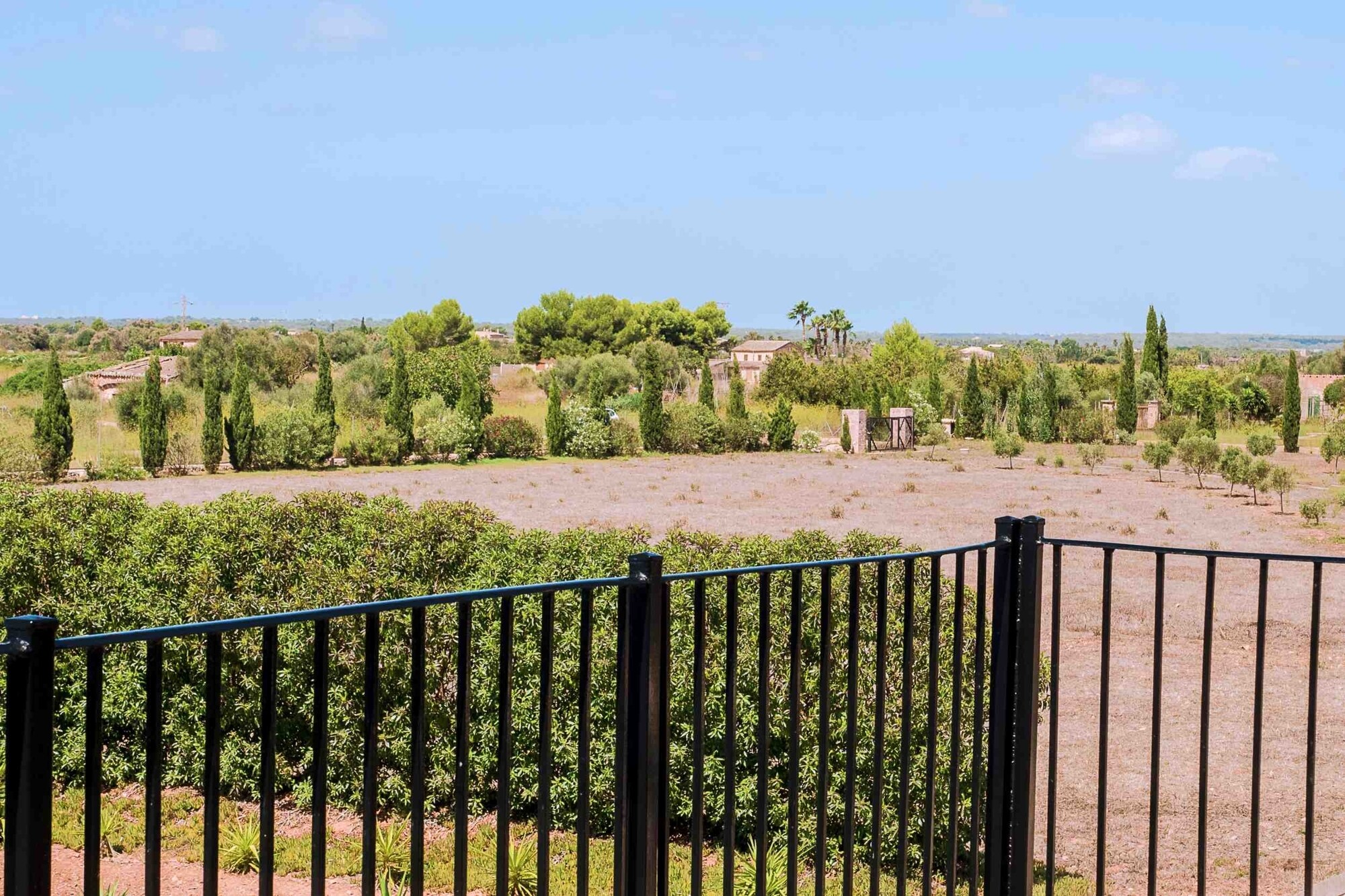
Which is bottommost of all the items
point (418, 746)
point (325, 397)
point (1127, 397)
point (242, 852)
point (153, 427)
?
point (242, 852)

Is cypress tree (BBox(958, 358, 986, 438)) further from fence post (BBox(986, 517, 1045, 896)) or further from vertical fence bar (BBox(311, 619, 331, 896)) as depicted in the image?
vertical fence bar (BBox(311, 619, 331, 896))

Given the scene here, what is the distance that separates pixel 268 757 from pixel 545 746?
1.56 ft

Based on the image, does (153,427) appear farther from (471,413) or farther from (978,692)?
(978,692)

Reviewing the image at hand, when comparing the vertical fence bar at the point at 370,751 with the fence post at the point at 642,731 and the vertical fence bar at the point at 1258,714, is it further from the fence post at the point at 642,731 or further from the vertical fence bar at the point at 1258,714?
the vertical fence bar at the point at 1258,714

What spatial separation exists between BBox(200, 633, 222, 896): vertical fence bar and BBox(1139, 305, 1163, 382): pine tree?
158 ft

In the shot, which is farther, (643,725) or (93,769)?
(643,725)

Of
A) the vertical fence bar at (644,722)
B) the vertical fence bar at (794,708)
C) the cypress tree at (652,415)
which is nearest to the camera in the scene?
the vertical fence bar at (644,722)

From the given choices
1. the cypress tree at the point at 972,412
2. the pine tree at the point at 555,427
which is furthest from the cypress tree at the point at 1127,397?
the pine tree at the point at 555,427

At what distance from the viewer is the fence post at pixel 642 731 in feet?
6.70

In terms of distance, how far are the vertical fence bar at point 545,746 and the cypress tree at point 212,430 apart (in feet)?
90.7

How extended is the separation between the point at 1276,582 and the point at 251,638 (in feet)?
37.1

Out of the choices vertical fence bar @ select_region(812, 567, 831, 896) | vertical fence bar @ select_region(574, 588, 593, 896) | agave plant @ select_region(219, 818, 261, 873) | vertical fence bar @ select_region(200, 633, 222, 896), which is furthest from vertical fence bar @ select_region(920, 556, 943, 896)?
agave plant @ select_region(219, 818, 261, 873)

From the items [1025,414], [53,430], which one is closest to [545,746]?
[53,430]

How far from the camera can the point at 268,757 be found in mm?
1693
